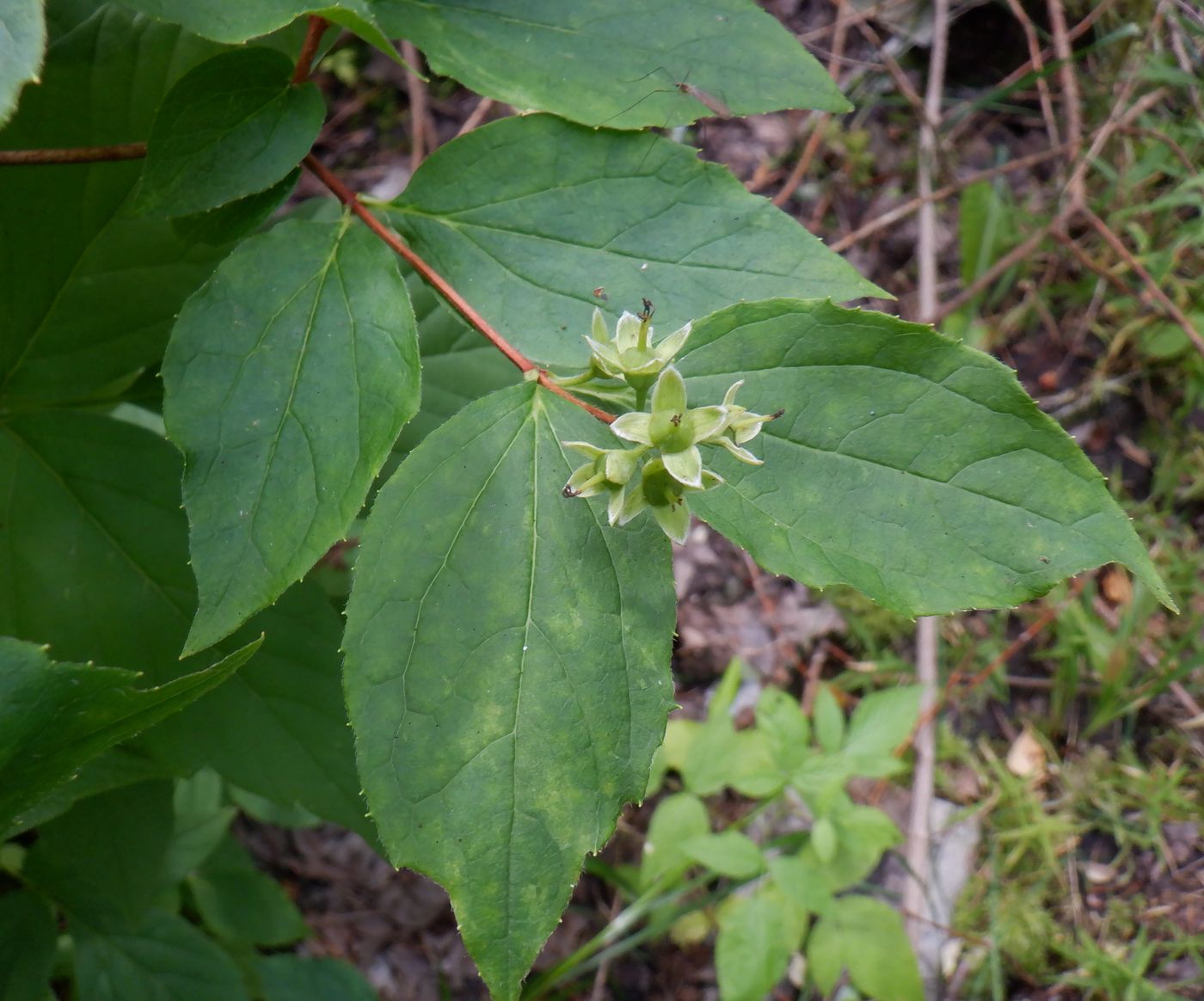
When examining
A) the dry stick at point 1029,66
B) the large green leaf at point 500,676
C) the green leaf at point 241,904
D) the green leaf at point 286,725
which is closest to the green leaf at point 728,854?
the green leaf at point 241,904

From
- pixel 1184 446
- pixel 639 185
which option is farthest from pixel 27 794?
pixel 1184 446

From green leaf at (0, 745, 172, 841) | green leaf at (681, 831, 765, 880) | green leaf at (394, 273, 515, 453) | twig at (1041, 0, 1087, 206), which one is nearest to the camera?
green leaf at (0, 745, 172, 841)

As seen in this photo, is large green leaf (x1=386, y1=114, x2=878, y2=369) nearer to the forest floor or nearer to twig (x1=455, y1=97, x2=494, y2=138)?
twig (x1=455, y1=97, x2=494, y2=138)

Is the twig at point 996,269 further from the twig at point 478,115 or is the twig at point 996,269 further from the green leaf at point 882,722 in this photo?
the twig at point 478,115

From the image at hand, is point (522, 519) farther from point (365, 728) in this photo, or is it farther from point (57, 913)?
point (57, 913)

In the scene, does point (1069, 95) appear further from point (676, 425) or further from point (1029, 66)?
point (676, 425)

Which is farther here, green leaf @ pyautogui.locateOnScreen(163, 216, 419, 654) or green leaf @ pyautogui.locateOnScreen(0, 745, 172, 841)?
green leaf @ pyautogui.locateOnScreen(0, 745, 172, 841)

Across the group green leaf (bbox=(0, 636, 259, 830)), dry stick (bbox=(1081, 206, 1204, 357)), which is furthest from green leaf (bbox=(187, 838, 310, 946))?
dry stick (bbox=(1081, 206, 1204, 357))
